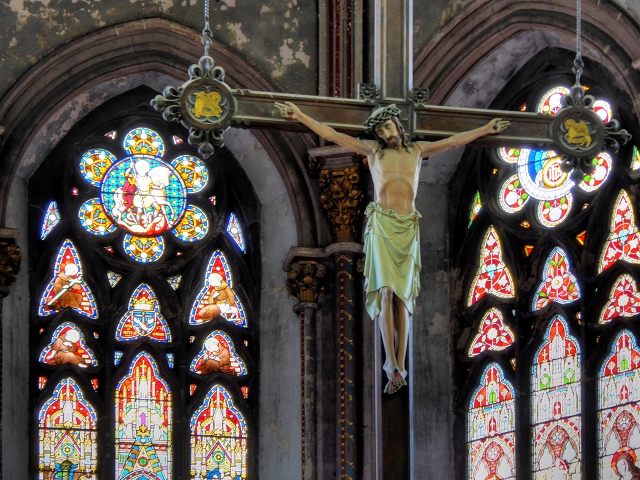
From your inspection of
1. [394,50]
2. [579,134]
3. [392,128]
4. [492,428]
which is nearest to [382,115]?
[392,128]

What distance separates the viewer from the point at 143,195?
18875mm

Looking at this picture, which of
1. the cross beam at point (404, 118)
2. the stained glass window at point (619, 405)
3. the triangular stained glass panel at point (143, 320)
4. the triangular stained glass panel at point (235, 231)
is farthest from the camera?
the triangular stained glass panel at point (235, 231)

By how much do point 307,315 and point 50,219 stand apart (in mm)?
2323

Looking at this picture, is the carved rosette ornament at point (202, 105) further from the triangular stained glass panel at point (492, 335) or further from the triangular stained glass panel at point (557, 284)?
the triangular stained glass panel at point (492, 335)

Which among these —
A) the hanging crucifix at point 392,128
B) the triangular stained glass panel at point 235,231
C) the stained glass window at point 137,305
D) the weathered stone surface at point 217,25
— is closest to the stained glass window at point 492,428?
the stained glass window at point 137,305

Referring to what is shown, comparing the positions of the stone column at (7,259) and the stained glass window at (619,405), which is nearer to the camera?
the stained glass window at (619,405)

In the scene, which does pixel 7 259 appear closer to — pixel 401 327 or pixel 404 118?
pixel 404 118

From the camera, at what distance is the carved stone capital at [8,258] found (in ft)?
57.2

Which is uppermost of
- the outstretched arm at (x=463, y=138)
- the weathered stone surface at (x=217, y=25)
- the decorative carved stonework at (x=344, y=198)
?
the weathered stone surface at (x=217, y=25)

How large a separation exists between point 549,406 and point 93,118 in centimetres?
452

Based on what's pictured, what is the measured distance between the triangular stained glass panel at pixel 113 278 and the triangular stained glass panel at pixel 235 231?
1.02m

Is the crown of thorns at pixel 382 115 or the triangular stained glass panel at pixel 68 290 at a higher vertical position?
the triangular stained glass panel at pixel 68 290

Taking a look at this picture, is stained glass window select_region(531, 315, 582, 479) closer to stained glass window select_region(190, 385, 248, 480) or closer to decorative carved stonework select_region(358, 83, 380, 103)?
stained glass window select_region(190, 385, 248, 480)

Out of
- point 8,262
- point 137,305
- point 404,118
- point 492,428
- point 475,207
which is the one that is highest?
point 475,207
